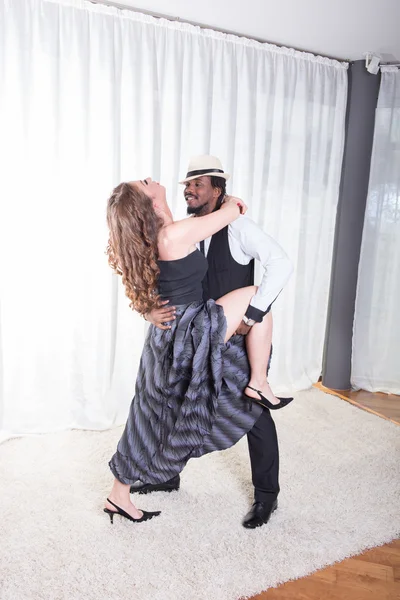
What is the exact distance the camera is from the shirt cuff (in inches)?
89.7

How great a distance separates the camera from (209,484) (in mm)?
2773

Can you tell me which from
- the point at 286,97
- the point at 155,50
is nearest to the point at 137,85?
the point at 155,50

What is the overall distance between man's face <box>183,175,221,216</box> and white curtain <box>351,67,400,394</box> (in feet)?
6.22

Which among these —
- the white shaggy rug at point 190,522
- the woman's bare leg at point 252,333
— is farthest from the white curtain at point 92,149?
the woman's bare leg at point 252,333

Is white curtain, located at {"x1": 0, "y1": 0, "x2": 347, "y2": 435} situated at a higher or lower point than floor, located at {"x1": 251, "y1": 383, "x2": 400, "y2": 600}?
higher

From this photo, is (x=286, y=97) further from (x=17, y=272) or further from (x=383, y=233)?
(x=17, y=272)

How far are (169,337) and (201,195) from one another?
69 centimetres

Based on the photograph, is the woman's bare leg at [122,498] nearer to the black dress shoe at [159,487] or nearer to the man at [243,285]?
the black dress shoe at [159,487]

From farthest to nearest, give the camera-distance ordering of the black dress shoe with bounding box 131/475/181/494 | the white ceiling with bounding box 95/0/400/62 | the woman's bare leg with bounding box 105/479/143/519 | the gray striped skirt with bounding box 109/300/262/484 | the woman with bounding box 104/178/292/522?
the white ceiling with bounding box 95/0/400/62
the black dress shoe with bounding box 131/475/181/494
the woman's bare leg with bounding box 105/479/143/519
the gray striped skirt with bounding box 109/300/262/484
the woman with bounding box 104/178/292/522

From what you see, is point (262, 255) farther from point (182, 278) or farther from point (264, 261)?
point (182, 278)

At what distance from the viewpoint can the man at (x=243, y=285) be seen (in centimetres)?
230

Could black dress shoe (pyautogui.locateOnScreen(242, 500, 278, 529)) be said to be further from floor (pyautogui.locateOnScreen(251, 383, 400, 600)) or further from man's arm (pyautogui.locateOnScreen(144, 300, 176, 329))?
man's arm (pyautogui.locateOnScreen(144, 300, 176, 329))

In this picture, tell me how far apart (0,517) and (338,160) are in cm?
317

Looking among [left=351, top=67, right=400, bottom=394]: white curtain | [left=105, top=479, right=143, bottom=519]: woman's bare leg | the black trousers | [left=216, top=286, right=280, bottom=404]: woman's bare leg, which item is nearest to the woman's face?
Result: [left=216, top=286, right=280, bottom=404]: woman's bare leg
